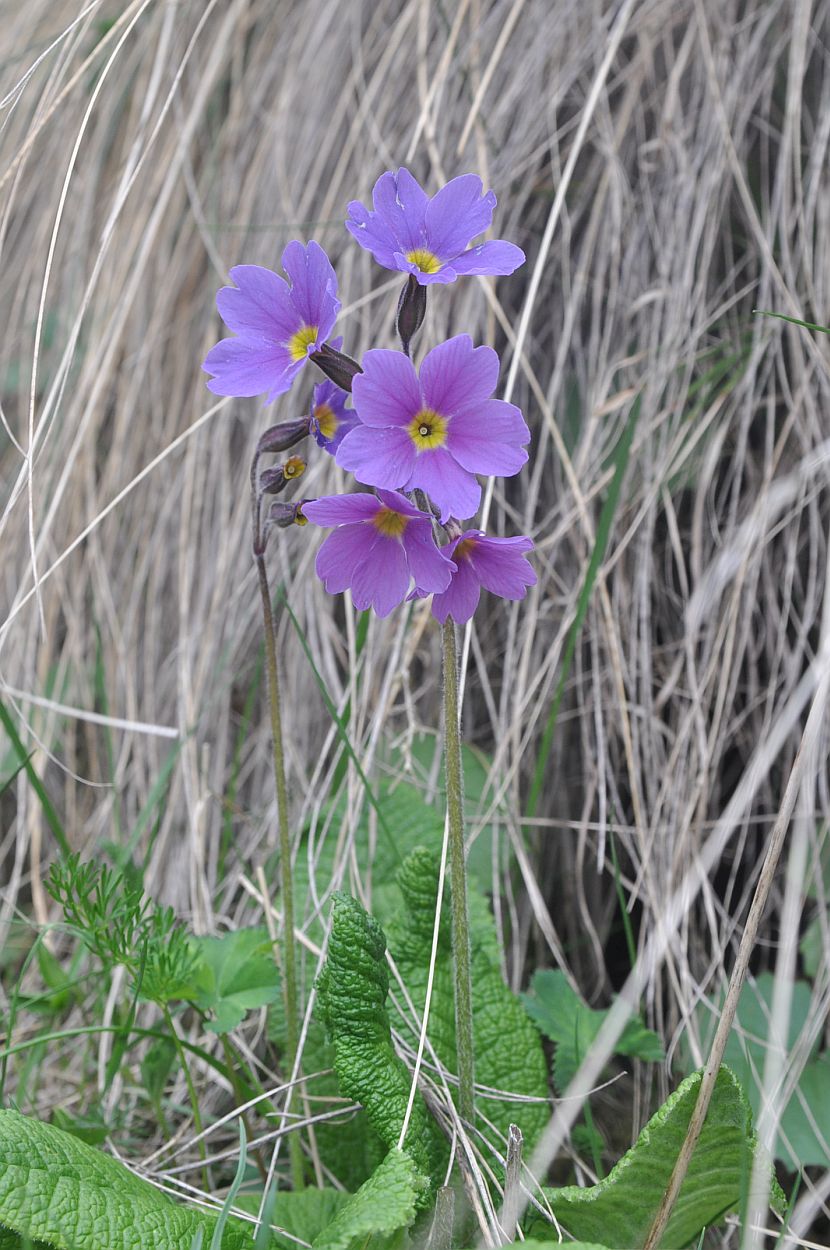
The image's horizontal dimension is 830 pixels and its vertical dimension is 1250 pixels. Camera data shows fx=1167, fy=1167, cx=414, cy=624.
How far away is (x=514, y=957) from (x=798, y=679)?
627 mm

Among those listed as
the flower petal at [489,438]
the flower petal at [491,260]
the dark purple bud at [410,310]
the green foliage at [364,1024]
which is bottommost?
the green foliage at [364,1024]

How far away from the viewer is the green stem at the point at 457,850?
3.59 feet

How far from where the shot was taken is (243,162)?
2.48 meters

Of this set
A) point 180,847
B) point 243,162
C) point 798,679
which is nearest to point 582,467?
point 798,679


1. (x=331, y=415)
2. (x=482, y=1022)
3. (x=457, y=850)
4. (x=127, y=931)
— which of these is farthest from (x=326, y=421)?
(x=482, y=1022)

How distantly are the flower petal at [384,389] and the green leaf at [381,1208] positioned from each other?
68 cm

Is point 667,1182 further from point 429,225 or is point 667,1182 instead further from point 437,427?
point 429,225

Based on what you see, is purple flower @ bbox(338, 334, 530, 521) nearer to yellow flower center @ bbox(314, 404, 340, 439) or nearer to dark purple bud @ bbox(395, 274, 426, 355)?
dark purple bud @ bbox(395, 274, 426, 355)

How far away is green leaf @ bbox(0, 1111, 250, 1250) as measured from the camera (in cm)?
104

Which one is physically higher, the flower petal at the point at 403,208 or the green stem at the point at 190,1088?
the flower petal at the point at 403,208

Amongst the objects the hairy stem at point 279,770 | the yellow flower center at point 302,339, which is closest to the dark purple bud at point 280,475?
the hairy stem at point 279,770

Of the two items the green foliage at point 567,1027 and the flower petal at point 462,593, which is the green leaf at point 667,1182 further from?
the flower petal at point 462,593

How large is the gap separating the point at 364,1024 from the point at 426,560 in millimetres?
497

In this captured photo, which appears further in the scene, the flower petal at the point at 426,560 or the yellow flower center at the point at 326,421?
the yellow flower center at the point at 326,421
